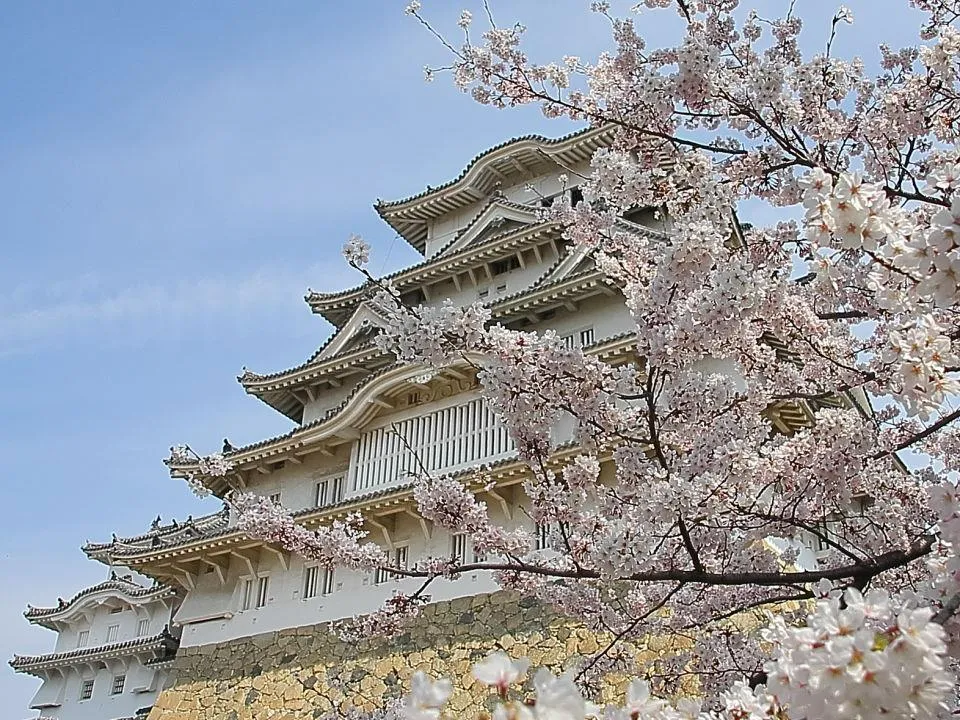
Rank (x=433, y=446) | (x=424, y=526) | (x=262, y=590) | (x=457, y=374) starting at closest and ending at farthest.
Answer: (x=424, y=526) → (x=433, y=446) → (x=457, y=374) → (x=262, y=590)

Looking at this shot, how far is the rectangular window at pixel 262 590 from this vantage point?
1368 cm

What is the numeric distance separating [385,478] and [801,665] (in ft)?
37.9

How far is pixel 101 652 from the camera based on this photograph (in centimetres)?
2069

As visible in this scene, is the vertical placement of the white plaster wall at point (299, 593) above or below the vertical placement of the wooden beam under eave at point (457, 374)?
below

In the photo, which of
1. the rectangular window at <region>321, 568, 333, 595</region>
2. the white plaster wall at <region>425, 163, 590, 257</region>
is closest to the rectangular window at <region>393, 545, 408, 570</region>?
the rectangular window at <region>321, 568, 333, 595</region>

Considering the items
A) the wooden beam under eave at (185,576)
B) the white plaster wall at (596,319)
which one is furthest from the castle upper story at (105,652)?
the white plaster wall at (596,319)

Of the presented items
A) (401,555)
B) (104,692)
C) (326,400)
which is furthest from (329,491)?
(104,692)

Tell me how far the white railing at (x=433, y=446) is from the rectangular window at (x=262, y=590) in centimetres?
237

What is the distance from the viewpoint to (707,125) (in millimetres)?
4836

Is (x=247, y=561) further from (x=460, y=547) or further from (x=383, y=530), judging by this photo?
(x=460, y=547)

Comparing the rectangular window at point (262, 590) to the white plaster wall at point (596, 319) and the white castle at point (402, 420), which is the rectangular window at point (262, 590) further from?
the white plaster wall at point (596, 319)

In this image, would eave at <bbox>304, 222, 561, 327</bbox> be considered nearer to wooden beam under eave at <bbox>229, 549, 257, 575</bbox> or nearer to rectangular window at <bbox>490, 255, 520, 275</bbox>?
rectangular window at <bbox>490, 255, 520, 275</bbox>

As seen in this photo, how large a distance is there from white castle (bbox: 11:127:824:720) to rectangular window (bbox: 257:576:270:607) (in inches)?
0.8

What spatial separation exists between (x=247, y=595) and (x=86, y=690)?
35.8ft
